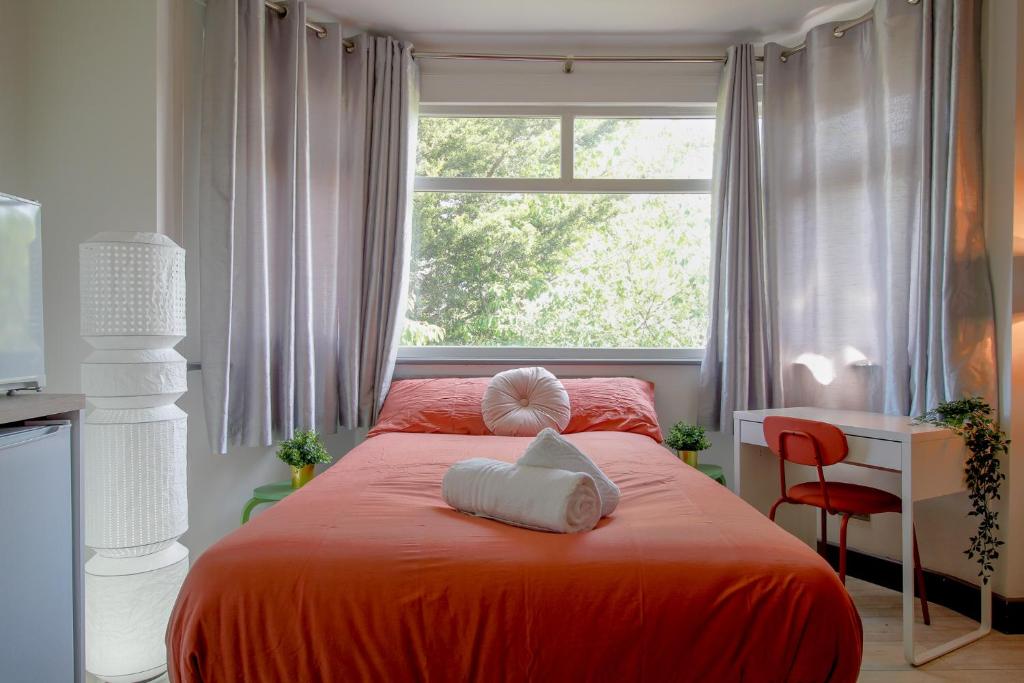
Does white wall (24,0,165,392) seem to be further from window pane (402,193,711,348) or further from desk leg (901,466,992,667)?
desk leg (901,466,992,667)

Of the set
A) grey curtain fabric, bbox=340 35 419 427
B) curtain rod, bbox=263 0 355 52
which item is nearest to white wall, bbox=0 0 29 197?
curtain rod, bbox=263 0 355 52

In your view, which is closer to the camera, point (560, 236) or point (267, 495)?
point (267, 495)

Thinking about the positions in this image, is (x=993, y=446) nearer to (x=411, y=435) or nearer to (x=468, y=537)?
(x=468, y=537)

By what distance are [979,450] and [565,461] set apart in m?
1.56

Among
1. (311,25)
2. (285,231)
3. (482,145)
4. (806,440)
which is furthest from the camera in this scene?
(482,145)

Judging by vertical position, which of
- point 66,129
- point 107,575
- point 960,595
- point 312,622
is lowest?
point 960,595

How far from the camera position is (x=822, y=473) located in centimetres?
232

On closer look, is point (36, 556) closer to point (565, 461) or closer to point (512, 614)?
point (512, 614)

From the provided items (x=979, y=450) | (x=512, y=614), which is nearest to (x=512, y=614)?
(x=512, y=614)

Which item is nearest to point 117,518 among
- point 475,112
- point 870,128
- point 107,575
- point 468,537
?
point 107,575

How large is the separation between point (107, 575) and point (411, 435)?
1.17 metres

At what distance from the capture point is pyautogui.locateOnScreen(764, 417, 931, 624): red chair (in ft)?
7.50

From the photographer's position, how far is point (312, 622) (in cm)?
128

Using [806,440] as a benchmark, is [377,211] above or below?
above
